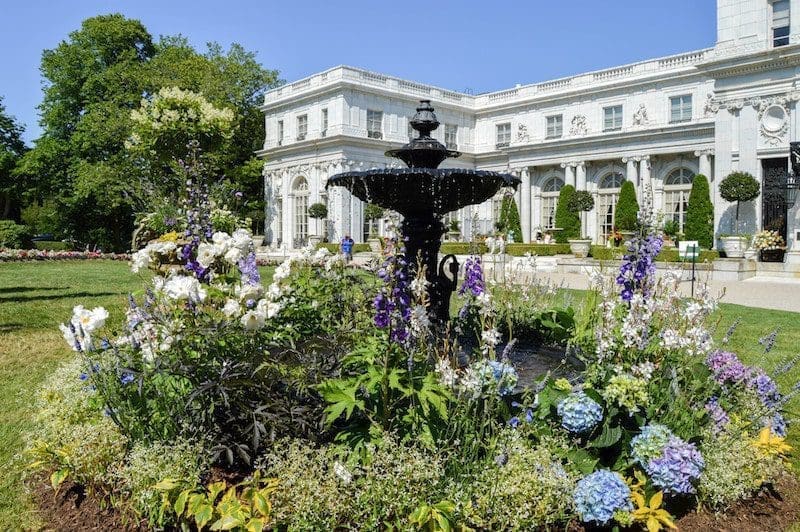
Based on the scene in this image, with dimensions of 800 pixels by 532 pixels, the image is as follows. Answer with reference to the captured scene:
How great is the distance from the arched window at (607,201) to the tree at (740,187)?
34.2ft

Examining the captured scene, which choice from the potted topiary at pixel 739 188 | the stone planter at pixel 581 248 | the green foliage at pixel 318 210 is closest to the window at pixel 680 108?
the potted topiary at pixel 739 188

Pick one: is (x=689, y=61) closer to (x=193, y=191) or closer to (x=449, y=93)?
(x=449, y=93)

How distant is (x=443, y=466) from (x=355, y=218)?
102 feet

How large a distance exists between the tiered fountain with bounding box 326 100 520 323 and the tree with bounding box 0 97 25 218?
1290 inches

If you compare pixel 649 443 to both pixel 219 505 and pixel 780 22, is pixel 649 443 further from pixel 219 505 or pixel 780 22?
pixel 780 22

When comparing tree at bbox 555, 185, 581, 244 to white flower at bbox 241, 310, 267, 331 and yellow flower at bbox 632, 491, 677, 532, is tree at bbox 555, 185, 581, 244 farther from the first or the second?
white flower at bbox 241, 310, 267, 331

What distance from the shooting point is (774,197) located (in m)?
21.9

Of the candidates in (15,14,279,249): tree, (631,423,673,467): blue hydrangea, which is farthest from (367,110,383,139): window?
(631,423,673,467): blue hydrangea

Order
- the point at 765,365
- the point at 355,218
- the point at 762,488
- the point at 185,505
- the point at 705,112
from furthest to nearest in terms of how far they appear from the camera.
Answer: the point at 355,218 → the point at 705,112 → the point at 765,365 → the point at 762,488 → the point at 185,505

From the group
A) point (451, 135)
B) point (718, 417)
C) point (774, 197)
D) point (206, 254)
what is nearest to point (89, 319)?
point (206, 254)

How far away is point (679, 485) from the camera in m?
3.20

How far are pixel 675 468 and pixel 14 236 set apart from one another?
29.6 metres

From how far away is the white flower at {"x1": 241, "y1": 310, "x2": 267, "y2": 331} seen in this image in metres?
3.33

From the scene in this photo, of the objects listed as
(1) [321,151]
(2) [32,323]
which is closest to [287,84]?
(1) [321,151]
